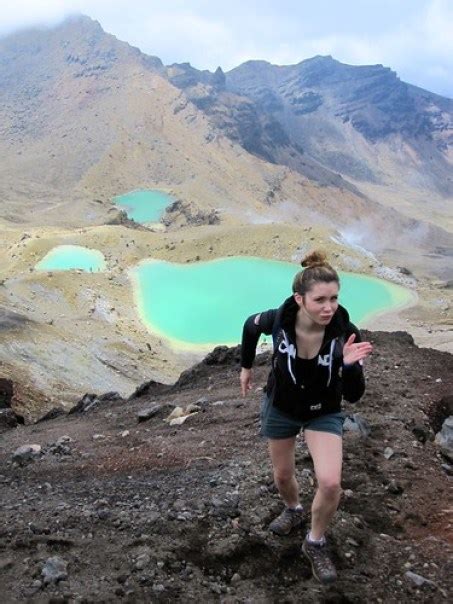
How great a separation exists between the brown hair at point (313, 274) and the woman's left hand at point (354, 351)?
46cm

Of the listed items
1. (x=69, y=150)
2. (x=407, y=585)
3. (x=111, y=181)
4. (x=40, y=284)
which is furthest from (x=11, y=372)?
(x=69, y=150)

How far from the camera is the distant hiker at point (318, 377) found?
441 cm

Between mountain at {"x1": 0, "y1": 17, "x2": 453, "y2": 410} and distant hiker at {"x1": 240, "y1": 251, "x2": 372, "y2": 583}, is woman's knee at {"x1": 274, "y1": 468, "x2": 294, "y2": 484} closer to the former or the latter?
distant hiker at {"x1": 240, "y1": 251, "x2": 372, "y2": 583}

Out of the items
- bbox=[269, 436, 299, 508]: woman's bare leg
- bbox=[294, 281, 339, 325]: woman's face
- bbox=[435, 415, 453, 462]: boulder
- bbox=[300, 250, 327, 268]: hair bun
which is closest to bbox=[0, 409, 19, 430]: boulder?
bbox=[435, 415, 453, 462]: boulder

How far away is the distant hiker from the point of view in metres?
4.41

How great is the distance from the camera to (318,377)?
4500mm

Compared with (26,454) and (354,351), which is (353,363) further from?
(26,454)

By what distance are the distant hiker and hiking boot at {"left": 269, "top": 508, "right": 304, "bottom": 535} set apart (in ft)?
1.45

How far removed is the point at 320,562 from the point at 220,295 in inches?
1466

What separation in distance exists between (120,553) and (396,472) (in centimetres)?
300

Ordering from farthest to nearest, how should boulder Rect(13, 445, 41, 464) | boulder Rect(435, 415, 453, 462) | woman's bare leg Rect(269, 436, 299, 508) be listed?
boulder Rect(13, 445, 41, 464) → boulder Rect(435, 415, 453, 462) → woman's bare leg Rect(269, 436, 299, 508)

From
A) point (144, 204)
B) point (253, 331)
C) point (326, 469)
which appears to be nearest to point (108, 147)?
point (144, 204)

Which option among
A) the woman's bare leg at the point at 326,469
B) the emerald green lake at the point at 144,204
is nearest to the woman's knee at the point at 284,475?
the woman's bare leg at the point at 326,469

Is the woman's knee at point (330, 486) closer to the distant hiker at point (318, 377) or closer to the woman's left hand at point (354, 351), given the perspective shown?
the distant hiker at point (318, 377)
